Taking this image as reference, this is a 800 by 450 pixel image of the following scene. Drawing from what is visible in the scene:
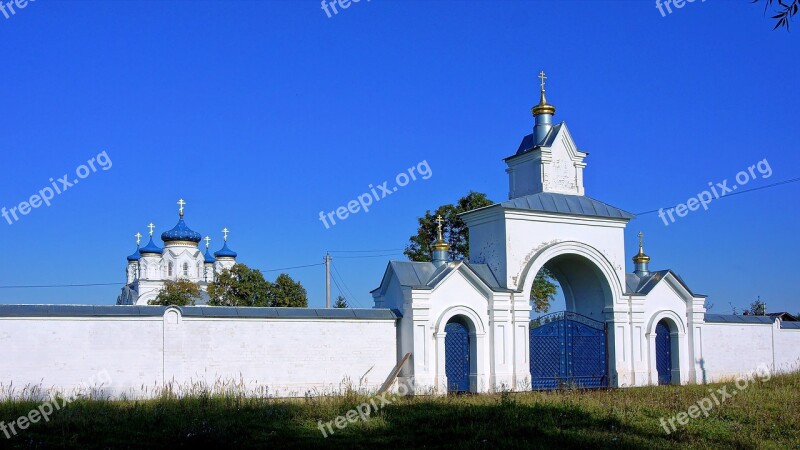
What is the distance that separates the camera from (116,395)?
1606cm

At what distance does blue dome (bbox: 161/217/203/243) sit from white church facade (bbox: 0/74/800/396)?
37380mm

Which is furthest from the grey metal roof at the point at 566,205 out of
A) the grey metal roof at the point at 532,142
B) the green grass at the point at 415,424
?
the green grass at the point at 415,424

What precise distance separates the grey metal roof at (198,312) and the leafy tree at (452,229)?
15.1m

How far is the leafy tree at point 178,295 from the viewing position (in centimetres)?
4025

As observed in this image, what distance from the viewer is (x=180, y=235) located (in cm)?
5503

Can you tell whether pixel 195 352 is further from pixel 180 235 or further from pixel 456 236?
pixel 180 235

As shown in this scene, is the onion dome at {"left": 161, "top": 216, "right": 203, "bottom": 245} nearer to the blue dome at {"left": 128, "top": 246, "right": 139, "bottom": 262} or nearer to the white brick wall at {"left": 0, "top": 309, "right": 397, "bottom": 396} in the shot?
the blue dome at {"left": 128, "top": 246, "right": 139, "bottom": 262}

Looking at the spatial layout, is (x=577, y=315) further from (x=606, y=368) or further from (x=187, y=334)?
(x=187, y=334)

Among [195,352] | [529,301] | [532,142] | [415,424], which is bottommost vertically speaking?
[415,424]

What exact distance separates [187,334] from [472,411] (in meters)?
6.65

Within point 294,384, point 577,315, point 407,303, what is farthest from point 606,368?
point 294,384

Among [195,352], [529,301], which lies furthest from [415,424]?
[529,301]

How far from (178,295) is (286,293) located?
5.80 meters

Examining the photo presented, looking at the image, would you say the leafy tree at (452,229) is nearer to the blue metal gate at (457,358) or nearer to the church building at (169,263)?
the blue metal gate at (457,358)
